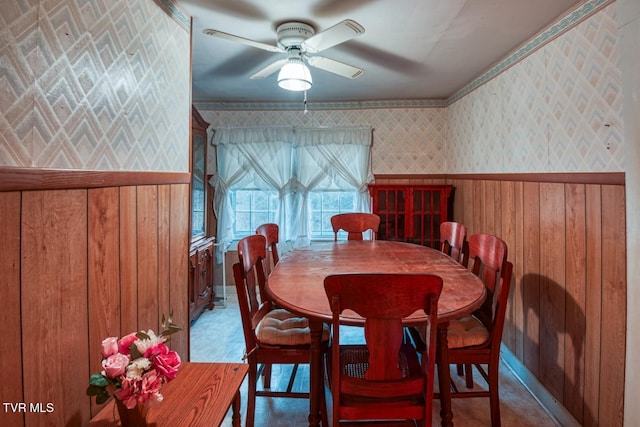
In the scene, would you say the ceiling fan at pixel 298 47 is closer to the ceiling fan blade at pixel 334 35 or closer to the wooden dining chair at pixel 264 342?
the ceiling fan blade at pixel 334 35

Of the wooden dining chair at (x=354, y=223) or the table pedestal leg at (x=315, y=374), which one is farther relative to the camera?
the wooden dining chair at (x=354, y=223)

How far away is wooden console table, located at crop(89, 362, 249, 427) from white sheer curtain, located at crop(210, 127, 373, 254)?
2741 mm

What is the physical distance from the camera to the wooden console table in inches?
44.2

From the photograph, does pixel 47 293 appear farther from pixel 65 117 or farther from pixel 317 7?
pixel 317 7

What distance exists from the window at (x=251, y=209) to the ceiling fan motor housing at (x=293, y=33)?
7.28 ft

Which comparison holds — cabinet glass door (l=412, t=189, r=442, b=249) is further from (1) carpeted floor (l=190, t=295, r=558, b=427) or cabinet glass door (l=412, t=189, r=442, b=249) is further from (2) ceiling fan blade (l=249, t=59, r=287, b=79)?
(2) ceiling fan blade (l=249, t=59, r=287, b=79)

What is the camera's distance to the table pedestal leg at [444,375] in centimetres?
157

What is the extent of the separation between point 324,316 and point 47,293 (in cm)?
93

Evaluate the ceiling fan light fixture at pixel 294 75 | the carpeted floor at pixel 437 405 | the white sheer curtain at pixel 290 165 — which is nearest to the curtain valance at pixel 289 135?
the white sheer curtain at pixel 290 165

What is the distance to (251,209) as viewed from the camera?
168 inches

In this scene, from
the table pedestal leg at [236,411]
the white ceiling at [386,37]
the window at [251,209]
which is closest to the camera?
the table pedestal leg at [236,411]

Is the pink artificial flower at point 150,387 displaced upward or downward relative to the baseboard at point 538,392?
upward

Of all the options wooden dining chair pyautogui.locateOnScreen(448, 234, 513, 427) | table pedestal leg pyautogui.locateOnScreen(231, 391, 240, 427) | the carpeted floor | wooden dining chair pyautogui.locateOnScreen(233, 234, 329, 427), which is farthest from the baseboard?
table pedestal leg pyautogui.locateOnScreen(231, 391, 240, 427)

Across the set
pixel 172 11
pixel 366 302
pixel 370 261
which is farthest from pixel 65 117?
pixel 370 261
